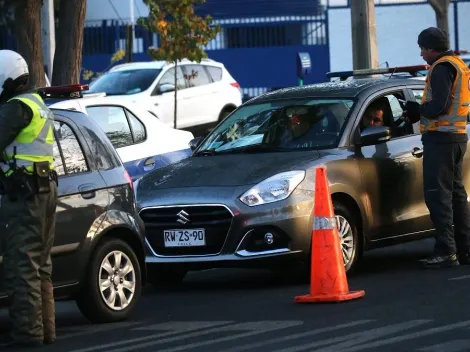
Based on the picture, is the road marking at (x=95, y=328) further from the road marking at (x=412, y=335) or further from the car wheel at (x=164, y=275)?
the road marking at (x=412, y=335)

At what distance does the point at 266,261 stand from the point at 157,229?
3.04ft

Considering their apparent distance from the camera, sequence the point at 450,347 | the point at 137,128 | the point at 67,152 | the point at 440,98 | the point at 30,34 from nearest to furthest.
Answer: the point at 450,347 < the point at 67,152 < the point at 440,98 < the point at 137,128 < the point at 30,34

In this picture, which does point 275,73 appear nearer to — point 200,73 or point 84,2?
point 200,73

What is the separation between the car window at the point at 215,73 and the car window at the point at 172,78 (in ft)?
2.97

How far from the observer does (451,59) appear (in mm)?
Answer: 11422

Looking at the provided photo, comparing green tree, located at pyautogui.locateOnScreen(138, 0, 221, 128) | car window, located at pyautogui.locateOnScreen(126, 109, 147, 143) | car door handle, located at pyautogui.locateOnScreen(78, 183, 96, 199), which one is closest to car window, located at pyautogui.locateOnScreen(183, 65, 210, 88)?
green tree, located at pyautogui.locateOnScreen(138, 0, 221, 128)

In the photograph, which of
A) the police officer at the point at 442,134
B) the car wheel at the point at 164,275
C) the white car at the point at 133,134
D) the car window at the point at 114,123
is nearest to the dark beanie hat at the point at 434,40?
the police officer at the point at 442,134

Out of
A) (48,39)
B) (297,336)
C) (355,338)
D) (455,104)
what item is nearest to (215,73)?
(48,39)

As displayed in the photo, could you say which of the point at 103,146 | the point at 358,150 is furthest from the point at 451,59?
the point at 103,146

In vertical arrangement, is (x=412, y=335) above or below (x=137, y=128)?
below

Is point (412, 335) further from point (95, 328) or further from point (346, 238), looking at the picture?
point (346, 238)

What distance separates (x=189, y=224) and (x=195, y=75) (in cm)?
1531

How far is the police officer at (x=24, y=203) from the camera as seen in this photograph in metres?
8.30

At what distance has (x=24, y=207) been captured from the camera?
8344mm
